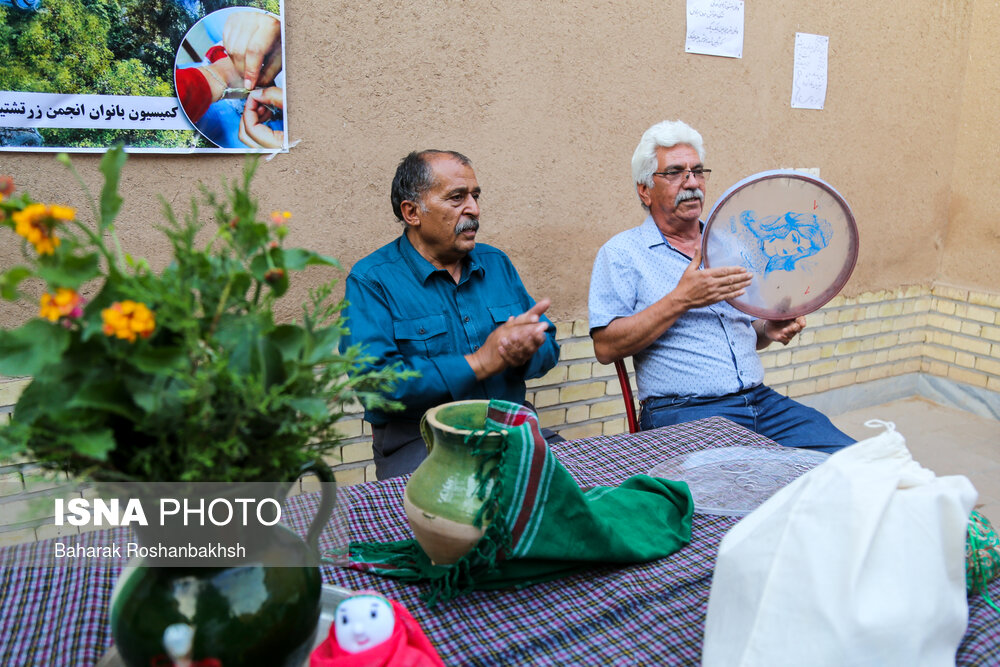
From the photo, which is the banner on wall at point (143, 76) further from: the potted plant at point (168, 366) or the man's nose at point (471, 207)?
the potted plant at point (168, 366)

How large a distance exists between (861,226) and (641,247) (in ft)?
7.57

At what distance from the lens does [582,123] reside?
3.18 metres

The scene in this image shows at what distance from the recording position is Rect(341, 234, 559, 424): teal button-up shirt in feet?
7.01

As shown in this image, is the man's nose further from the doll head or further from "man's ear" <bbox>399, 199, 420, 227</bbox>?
the doll head

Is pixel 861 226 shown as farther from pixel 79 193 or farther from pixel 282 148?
pixel 79 193

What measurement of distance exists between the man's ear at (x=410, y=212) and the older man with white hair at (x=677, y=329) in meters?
0.65

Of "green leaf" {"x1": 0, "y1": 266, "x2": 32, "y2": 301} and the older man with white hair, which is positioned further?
the older man with white hair

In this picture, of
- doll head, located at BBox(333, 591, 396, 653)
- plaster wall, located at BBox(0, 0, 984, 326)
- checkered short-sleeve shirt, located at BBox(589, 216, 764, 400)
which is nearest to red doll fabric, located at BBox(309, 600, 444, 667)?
doll head, located at BBox(333, 591, 396, 653)

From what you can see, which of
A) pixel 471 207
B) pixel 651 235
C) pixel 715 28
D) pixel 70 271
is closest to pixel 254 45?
pixel 471 207

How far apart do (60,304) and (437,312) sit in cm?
160

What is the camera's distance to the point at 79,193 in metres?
2.29

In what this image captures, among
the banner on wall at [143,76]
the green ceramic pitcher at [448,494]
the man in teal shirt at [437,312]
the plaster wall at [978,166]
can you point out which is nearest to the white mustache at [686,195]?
the man in teal shirt at [437,312]

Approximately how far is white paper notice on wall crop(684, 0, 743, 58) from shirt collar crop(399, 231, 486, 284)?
1681 millimetres

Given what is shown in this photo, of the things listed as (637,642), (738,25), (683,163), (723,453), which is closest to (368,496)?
(637,642)
